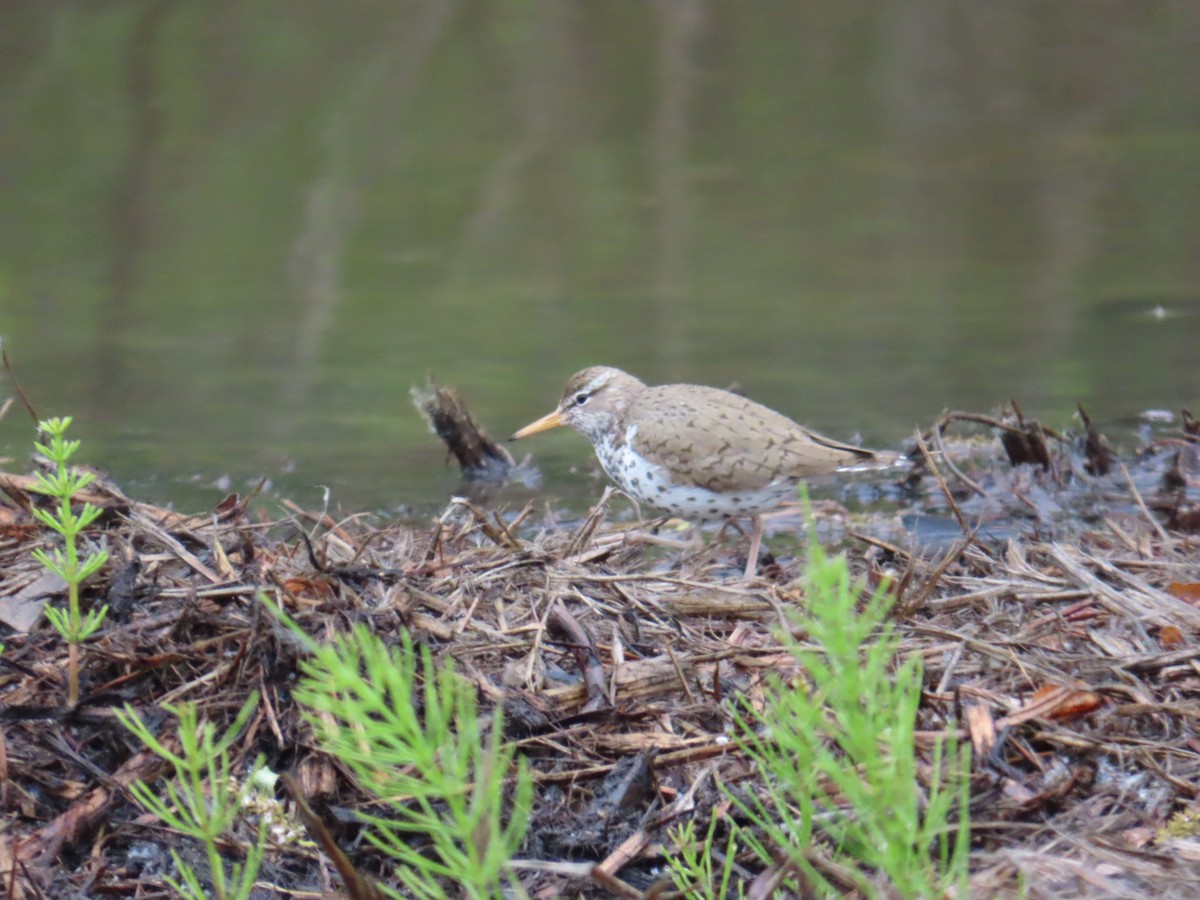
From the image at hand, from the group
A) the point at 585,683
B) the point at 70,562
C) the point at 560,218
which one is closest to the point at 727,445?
the point at 585,683

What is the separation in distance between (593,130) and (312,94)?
364 centimetres

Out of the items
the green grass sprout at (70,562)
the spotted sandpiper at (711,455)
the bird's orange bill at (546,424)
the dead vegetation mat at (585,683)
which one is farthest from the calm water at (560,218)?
the green grass sprout at (70,562)

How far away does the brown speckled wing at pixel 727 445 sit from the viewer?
6.01m

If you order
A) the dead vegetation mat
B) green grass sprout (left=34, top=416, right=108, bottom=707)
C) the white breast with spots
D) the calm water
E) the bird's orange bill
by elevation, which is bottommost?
the calm water

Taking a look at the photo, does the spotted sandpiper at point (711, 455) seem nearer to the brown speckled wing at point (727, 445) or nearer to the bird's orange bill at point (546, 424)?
the brown speckled wing at point (727, 445)

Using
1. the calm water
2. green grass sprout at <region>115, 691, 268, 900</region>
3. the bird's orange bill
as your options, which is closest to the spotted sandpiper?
the bird's orange bill

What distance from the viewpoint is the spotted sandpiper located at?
602 cm

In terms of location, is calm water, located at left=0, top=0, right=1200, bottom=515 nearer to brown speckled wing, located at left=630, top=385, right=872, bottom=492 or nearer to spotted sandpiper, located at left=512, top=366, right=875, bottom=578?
spotted sandpiper, located at left=512, top=366, right=875, bottom=578

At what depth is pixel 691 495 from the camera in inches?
237

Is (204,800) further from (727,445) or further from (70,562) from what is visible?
→ (727,445)

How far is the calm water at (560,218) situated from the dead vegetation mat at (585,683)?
3.17m

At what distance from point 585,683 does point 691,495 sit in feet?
7.67

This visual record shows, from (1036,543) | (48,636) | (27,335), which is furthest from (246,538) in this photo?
(27,335)

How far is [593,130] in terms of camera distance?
55.2 ft
